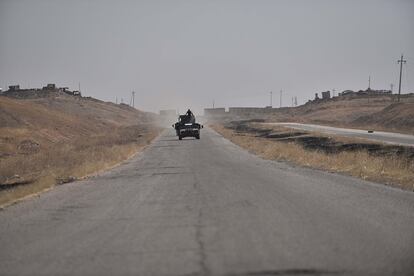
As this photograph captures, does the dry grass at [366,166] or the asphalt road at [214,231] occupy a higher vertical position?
the asphalt road at [214,231]

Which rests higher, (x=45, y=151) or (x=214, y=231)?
(x=214, y=231)

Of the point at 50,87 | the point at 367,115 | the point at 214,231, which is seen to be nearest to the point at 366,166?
the point at 214,231

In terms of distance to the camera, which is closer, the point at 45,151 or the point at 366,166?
the point at 366,166

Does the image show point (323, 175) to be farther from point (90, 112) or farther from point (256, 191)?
point (90, 112)

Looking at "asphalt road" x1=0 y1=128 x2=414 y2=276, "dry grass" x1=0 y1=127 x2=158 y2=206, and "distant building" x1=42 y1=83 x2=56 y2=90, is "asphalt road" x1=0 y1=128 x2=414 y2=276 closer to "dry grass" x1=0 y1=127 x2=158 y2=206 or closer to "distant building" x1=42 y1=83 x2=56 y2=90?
"dry grass" x1=0 y1=127 x2=158 y2=206

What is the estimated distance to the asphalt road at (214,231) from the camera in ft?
25.1

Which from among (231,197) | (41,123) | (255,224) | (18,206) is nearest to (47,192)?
(18,206)

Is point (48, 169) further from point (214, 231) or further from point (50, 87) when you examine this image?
point (50, 87)

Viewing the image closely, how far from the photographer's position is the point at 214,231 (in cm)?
A: 999

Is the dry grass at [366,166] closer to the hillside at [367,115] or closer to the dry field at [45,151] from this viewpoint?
the dry field at [45,151]

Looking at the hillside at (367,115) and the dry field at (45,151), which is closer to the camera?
the dry field at (45,151)

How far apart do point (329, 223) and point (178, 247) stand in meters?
3.13

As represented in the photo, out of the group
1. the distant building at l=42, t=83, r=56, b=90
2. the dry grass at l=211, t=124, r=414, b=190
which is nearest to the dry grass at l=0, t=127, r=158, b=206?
the dry grass at l=211, t=124, r=414, b=190

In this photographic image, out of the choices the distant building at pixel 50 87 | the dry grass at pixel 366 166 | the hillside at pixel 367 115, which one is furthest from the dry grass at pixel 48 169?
the distant building at pixel 50 87
